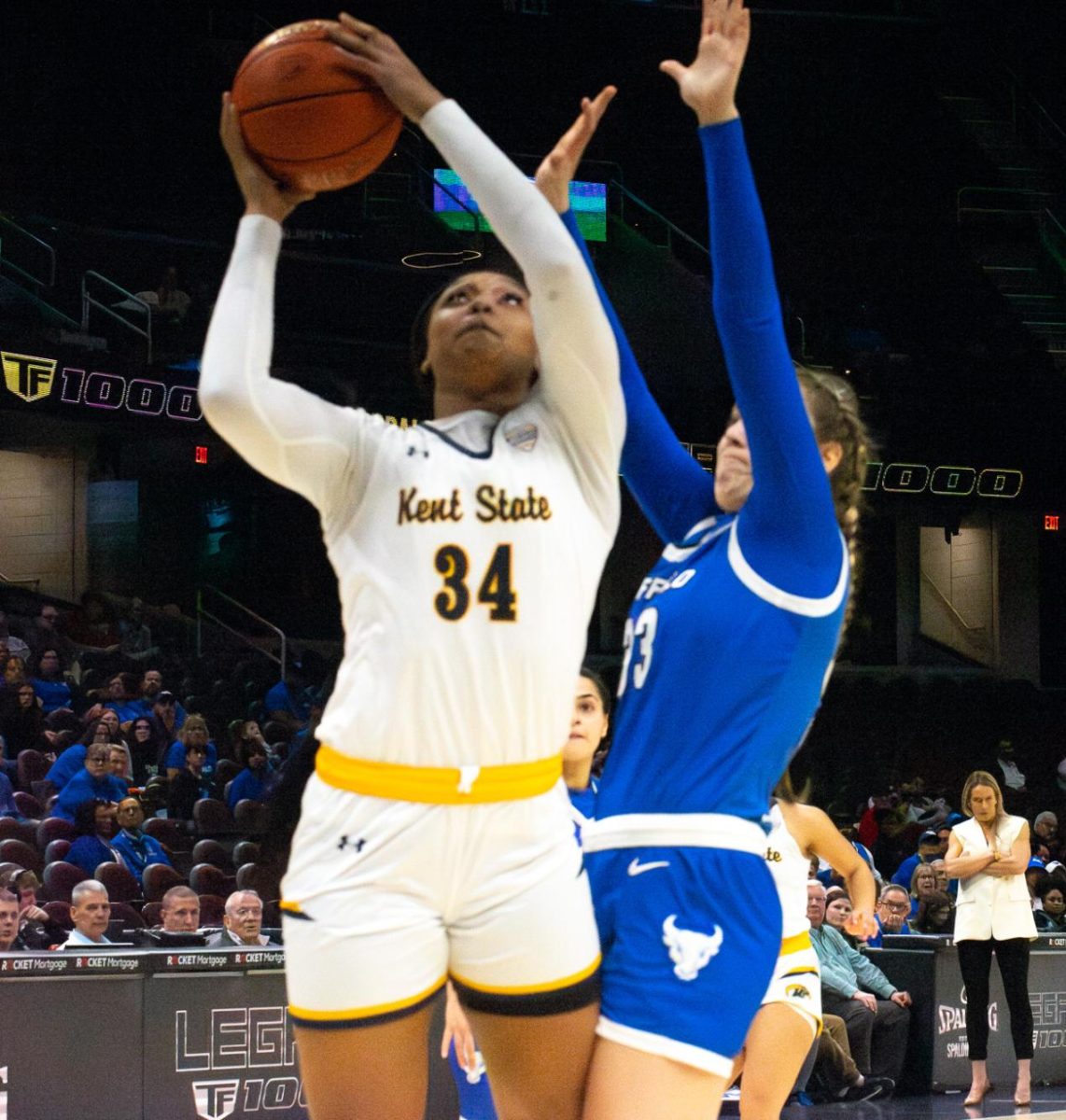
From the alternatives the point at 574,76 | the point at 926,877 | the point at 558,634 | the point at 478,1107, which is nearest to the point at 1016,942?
the point at 926,877

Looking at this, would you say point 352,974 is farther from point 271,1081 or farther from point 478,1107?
point 271,1081

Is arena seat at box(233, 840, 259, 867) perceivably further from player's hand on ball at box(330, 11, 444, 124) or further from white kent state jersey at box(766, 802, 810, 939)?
player's hand on ball at box(330, 11, 444, 124)

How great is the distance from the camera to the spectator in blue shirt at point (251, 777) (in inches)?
536

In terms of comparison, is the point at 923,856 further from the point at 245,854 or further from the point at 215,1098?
the point at 215,1098

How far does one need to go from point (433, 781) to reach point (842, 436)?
1064mm

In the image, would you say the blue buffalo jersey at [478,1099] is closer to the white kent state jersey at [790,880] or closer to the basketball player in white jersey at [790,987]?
the basketball player in white jersey at [790,987]

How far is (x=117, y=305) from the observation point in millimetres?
16391

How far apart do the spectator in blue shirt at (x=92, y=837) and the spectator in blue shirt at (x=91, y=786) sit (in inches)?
3.5

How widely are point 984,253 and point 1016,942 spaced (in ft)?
34.9

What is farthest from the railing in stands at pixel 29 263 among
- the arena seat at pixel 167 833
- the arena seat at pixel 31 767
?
the arena seat at pixel 167 833

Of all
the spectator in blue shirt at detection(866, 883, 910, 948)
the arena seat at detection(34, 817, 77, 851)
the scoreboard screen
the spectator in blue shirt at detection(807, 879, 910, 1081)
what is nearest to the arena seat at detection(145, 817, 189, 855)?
the arena seat at detection(34, 817, 77, 851)

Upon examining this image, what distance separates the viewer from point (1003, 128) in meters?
17.8

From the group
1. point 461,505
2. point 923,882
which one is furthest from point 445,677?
point 923,882

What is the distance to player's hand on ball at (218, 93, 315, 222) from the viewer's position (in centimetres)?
255
